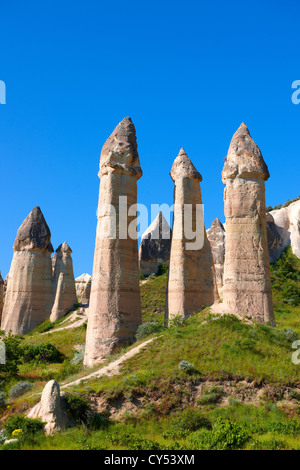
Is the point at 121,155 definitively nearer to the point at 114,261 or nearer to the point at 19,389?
the point at 114,261

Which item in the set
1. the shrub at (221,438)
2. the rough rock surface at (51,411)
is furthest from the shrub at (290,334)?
the rough rock surface at (51,411)

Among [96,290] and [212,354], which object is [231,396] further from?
[96,290]

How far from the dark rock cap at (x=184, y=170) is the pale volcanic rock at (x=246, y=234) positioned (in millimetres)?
2555

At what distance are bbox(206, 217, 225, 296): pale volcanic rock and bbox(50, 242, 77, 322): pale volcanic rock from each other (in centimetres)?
1198

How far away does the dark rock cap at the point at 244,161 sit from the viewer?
2256cm

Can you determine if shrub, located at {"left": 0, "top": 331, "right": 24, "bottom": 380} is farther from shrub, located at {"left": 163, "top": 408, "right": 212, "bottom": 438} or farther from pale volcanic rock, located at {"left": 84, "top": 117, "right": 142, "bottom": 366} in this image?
shrub, located at {"left": 163, "top": 408, "right": 212, "bottom": 438}

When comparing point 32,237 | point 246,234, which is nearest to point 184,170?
point 246,234

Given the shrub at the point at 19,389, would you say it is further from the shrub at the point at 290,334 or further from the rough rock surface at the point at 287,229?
the rough rock surface at the point at 287,229

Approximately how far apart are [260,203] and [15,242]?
23.0 m

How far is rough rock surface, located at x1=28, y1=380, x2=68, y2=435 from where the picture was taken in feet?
46.3

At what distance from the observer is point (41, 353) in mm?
27453

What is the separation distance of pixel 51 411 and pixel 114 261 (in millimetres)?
9426

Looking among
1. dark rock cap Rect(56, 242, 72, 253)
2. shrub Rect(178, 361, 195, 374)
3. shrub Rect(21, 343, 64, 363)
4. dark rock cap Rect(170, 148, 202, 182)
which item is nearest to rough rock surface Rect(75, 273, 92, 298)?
dark rock cap Rect(56, 242, 72, 253)
